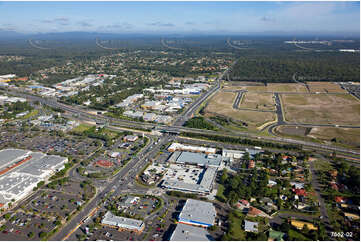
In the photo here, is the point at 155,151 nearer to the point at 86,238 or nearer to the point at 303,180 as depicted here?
the point at 86,238

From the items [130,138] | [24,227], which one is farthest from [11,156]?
[130,138]

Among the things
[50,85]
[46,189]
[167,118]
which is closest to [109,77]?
[50,85]

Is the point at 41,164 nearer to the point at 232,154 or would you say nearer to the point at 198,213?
the point at 198,213

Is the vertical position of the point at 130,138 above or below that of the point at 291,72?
below

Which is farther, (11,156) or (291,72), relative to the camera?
(291,72)

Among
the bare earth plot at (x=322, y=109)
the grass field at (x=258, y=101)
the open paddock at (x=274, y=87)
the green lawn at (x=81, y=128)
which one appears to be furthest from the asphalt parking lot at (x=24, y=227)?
the open paddock at (x=274, y=87)
